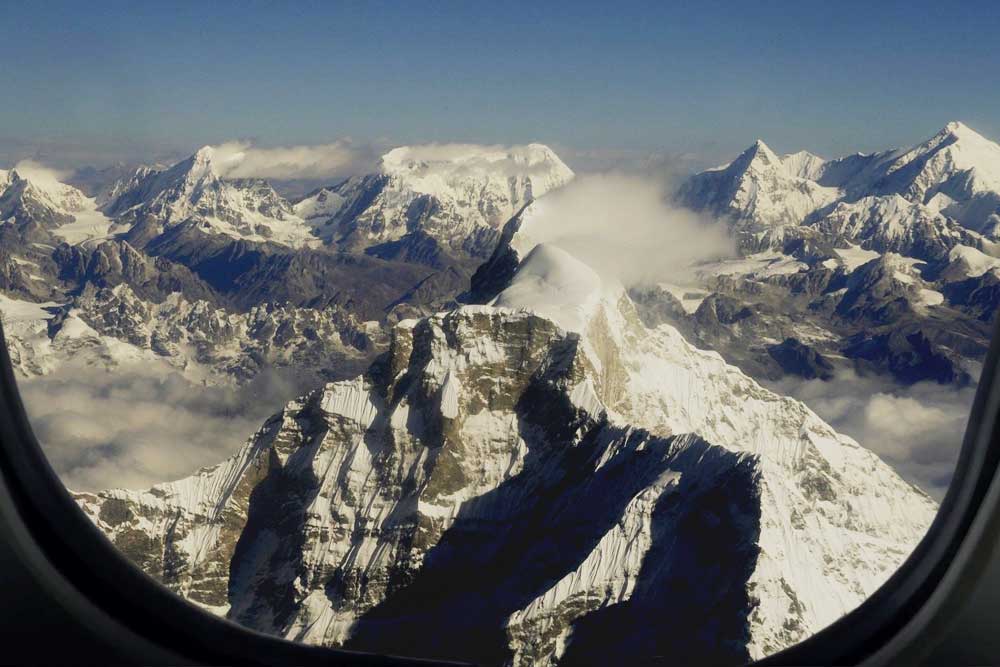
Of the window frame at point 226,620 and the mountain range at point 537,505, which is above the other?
the window frame at point 226,620

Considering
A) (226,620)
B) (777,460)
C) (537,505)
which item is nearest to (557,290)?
(537,505)

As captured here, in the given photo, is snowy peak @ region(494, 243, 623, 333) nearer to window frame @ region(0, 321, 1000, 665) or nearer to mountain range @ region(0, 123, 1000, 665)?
mountain range @ region(0, 123, 1000, 665)

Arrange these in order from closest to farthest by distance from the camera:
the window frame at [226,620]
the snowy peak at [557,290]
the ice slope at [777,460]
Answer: the window frame at [226,620] < the ice slope at [777,460] < the snowy peak at [557,290]

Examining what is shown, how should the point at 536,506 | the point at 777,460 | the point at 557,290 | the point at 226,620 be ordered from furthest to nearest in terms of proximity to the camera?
the point at 777,460, the point at 557,290, the point at 536,506, the point at 226,620

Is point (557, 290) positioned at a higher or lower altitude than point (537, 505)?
higher

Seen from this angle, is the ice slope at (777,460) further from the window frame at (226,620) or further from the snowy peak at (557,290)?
the window frame at (226,620)

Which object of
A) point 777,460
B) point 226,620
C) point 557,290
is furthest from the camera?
point 777,460

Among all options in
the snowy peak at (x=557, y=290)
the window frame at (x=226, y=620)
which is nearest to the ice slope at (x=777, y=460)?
the snowy peak at (x=557, y=290)

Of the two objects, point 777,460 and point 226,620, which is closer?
point 226,620

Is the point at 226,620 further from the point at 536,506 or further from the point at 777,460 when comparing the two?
the point at 777,460
